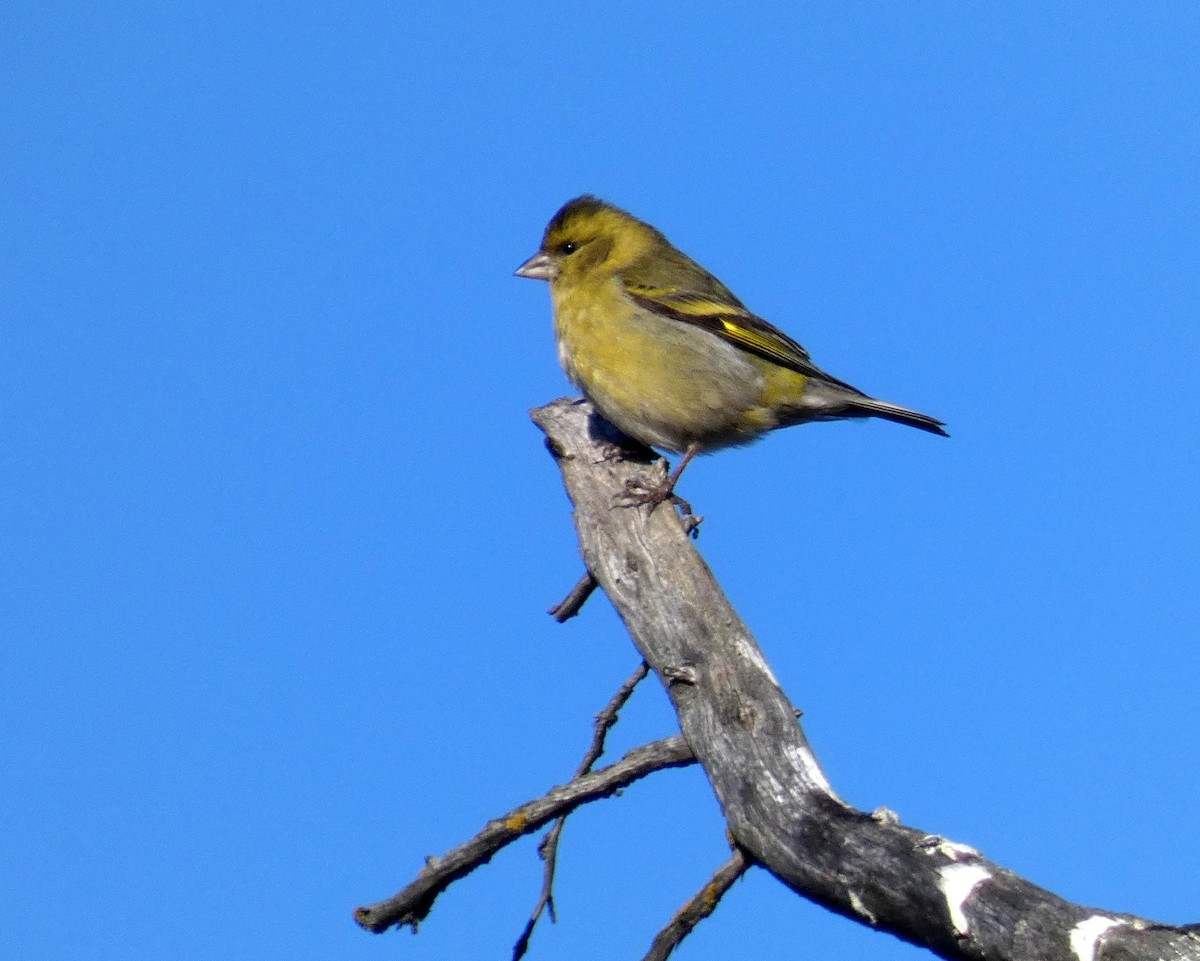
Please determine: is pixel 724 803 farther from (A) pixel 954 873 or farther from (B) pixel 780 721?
(A) pixel 954 873

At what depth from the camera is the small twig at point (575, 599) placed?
6.86m

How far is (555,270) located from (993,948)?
557 centimetres

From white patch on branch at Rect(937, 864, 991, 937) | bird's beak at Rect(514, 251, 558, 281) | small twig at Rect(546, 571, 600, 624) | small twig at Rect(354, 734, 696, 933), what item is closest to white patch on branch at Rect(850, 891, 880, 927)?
white patch on branch at Rect(937, 864, 991, 937)

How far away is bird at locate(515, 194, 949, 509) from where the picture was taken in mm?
7852

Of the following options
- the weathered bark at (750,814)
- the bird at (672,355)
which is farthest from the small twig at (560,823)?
the bird at (672,355)

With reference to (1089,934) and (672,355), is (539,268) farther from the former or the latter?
(1089,934)

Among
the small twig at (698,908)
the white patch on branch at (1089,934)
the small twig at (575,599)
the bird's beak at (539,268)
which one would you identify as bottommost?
the white patch on branch at (1089,934)

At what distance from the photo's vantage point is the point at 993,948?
4066 millimetres

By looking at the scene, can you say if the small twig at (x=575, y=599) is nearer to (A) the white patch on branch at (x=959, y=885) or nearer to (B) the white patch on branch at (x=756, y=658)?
(B) the white patch on branch at (x=756, y=658)

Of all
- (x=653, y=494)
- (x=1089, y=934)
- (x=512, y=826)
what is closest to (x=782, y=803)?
(x=512, y=826)

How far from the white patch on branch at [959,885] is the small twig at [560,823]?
5.71ft

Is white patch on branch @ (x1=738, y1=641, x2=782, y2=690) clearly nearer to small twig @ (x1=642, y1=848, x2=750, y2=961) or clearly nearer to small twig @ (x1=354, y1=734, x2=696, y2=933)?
small twig @ (x1=354, y1=734, x2=696, y2=933)

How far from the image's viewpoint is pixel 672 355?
7965mm

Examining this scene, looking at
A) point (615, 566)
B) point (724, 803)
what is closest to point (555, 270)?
point (615, 566)
